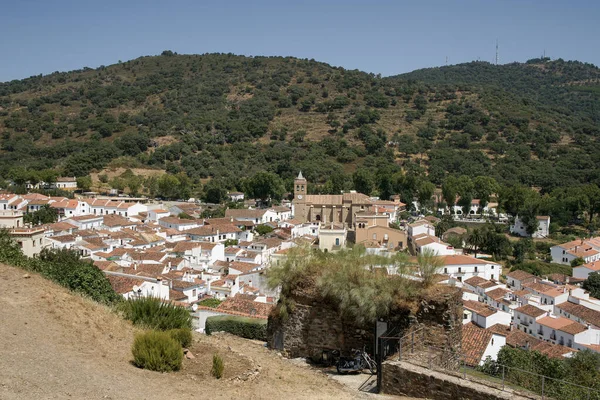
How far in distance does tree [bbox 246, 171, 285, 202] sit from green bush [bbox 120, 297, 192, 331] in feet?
163

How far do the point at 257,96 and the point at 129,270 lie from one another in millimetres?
85662

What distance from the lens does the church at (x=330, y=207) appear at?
47.7 m

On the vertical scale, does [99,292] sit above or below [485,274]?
above

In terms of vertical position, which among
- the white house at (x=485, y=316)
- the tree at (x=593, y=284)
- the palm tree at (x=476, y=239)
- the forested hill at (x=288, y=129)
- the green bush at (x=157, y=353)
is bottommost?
the tree at (x=593, y=284)

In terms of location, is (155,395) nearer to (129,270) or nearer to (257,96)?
(129,270)

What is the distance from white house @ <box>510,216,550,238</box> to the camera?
52.4 metres

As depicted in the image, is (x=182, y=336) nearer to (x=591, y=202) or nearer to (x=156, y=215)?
(x=156, y=215)

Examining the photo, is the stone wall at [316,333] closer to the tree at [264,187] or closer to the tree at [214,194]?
the tree at [264,187]

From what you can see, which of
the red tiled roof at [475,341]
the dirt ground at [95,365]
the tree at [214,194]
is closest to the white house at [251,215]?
the tree at [214,194]

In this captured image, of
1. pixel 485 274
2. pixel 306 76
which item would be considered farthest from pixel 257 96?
pixel 485 274

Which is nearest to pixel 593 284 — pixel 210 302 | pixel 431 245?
pixel 431 245

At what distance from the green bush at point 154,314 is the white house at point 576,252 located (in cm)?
3993

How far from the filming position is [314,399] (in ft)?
24.0

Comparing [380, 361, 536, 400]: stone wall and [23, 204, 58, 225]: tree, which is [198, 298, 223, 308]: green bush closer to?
[380, 361, 536, 400]: stone wall
